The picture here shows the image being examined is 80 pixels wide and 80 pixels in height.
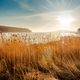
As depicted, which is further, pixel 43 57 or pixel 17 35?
pixel 17 35

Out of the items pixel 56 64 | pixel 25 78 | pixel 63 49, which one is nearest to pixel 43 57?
pixel 56 64

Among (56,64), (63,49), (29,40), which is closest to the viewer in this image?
(56,64)

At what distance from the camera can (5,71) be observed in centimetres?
601

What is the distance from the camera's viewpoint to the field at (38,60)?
5.80 m

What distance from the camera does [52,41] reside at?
831cm

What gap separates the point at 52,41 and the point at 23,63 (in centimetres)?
203

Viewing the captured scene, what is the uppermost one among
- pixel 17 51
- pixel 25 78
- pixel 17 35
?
pixel 17 35

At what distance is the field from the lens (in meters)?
5.80

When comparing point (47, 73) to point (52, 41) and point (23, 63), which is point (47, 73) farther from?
point (52, 41)

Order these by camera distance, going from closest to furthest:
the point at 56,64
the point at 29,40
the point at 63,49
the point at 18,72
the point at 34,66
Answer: the point at 18,72 < the point at 34,66 < the point at 56,64 < the point at 29,40 < the point at 63,49

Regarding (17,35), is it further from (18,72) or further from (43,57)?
(18,72)

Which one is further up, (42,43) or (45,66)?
(42,43)

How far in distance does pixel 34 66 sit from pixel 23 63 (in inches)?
15.1

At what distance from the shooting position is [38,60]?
691 cm
